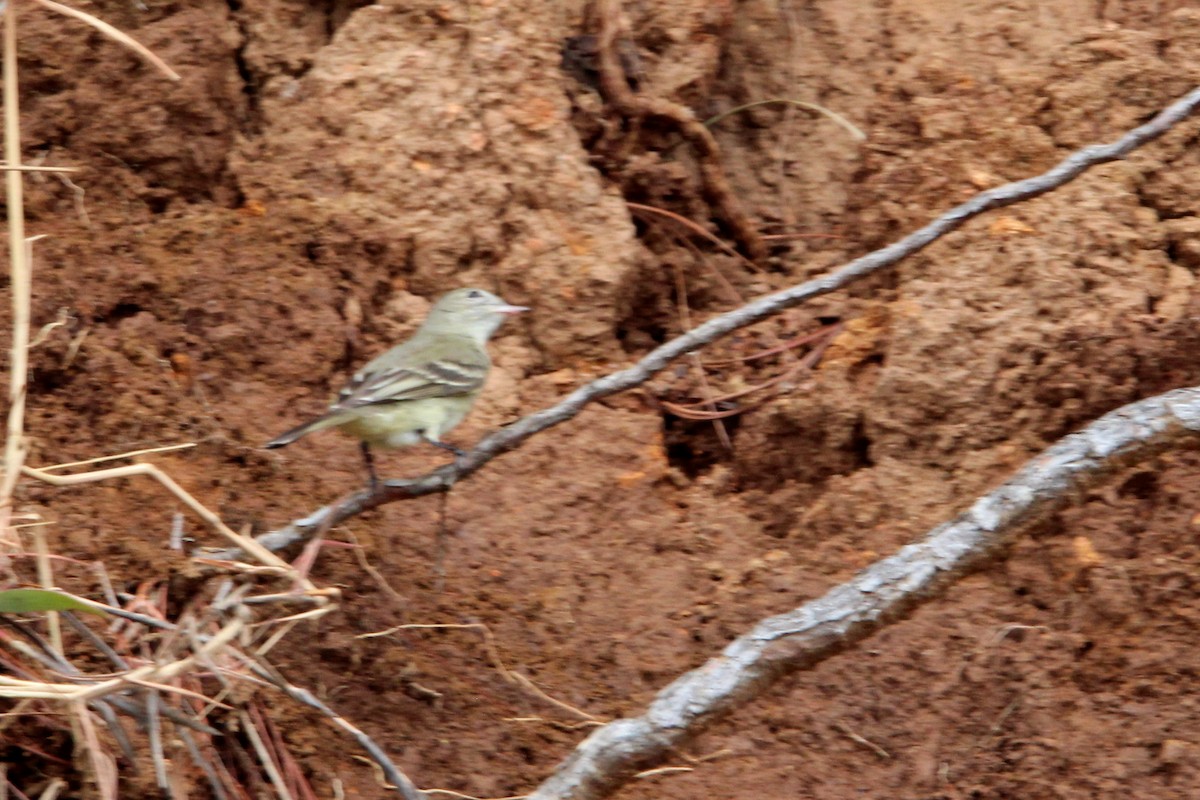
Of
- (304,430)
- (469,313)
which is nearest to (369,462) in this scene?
(304,430)

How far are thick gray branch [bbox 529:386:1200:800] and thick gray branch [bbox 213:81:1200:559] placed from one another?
81 centimetres

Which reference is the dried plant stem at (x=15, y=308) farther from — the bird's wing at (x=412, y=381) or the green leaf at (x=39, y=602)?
the bird's wing at (x=412, y=381)

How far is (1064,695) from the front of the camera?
4.58 m

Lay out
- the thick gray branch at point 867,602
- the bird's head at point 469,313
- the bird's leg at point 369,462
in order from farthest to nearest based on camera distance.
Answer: the bird's head at point 469,313 < the bird's leg at point 369,462 < the thick gray branch at point 867,602

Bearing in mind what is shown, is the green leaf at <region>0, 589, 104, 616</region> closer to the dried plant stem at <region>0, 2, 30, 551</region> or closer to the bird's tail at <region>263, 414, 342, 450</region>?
the dried plant stem at <region>0, 2, 30, 551</region>

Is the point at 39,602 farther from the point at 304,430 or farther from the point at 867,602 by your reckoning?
the point at 867,602

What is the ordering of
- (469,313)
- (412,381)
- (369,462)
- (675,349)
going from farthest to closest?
(469,313), (412,381), (369,462), (675,349)

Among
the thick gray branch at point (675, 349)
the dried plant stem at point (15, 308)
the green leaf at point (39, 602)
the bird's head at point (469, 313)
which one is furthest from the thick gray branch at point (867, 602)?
the bird's head at point (469, 313)

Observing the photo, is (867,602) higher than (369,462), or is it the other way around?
(867,602)

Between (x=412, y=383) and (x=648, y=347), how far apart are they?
1.27 m

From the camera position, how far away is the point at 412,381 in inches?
201

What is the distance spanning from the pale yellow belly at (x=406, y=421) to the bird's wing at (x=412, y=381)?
0.03 metres

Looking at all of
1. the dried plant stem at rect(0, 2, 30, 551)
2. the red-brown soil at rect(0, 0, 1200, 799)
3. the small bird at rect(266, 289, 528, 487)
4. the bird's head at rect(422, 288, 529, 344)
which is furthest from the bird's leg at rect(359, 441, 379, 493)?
the dried plant stem at rect(0, 2, 30, 551)

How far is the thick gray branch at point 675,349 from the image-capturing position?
4.42 metres
